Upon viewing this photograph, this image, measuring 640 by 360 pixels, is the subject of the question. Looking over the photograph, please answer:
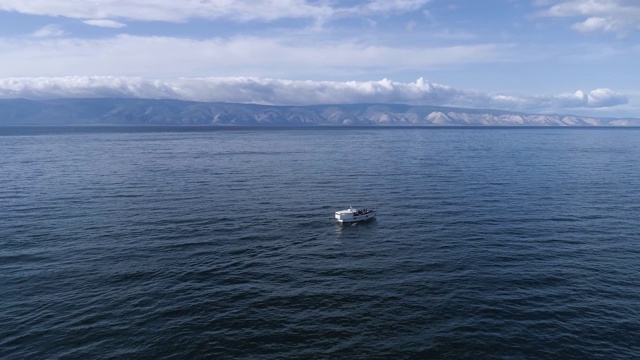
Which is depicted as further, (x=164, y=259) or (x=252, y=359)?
(x=164, y=259)

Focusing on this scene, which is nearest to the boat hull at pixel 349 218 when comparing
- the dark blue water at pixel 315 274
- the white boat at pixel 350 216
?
the white boat at pixel 350 216

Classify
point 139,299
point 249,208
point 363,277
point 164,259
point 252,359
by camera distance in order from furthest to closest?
1. point 249,208
2. point 164,259
3. point 363,277
4. point 139,299
5. point 252,359

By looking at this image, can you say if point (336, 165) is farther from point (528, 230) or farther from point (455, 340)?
point (455, 340)

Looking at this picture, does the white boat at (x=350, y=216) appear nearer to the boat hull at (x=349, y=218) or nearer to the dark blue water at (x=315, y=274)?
the boat hull at (x=349, y=218)

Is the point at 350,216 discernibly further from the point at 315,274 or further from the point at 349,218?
the point at 315,274

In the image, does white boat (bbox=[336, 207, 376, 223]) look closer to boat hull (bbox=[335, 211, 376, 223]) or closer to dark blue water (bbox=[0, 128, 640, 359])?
boat hull (bbox=[335, 211, 376, 223])

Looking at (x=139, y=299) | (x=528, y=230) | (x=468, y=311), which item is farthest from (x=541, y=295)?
(x=139, y=299)

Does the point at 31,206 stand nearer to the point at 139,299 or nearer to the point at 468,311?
the point at 139,299

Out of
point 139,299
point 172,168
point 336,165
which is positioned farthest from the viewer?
point 336,165
